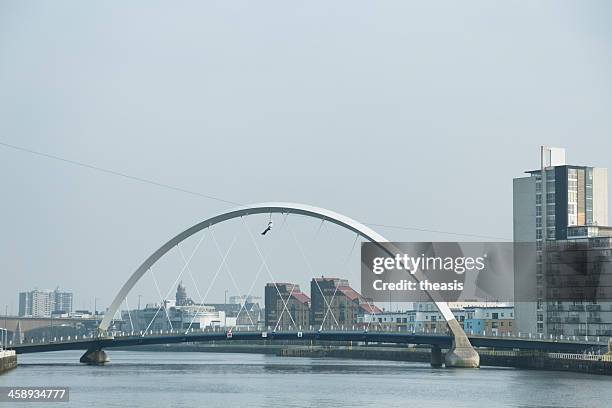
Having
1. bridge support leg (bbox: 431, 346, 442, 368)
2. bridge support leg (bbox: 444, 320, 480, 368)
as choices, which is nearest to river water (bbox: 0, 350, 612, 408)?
bridge support leg (bbox: 444, 320, 480, 368)

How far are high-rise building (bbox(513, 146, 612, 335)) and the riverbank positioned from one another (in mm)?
51410

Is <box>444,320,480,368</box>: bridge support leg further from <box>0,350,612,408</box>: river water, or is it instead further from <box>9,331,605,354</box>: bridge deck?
<box>0,350,612,408</box>: river water

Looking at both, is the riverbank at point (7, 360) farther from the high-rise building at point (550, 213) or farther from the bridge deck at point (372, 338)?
the high-rise building at point (550, 213)

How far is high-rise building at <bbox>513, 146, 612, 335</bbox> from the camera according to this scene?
13150 cm

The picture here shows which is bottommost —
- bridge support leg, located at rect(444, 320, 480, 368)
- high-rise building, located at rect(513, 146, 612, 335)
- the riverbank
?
the riverbank

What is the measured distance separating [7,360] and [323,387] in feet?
98.6

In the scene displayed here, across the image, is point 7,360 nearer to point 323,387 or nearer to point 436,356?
point 323,387

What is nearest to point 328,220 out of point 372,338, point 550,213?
point 372,338

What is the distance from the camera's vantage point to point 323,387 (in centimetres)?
7956

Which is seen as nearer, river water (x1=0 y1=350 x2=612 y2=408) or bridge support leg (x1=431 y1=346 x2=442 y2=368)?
river water (x1=0 y1=350 x2=612 y2=408)

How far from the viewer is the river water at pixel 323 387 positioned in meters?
67.6

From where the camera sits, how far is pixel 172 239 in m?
114

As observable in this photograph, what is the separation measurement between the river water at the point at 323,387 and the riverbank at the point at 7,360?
1138 mm

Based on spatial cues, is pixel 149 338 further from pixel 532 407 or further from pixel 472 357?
pixel 532 407
